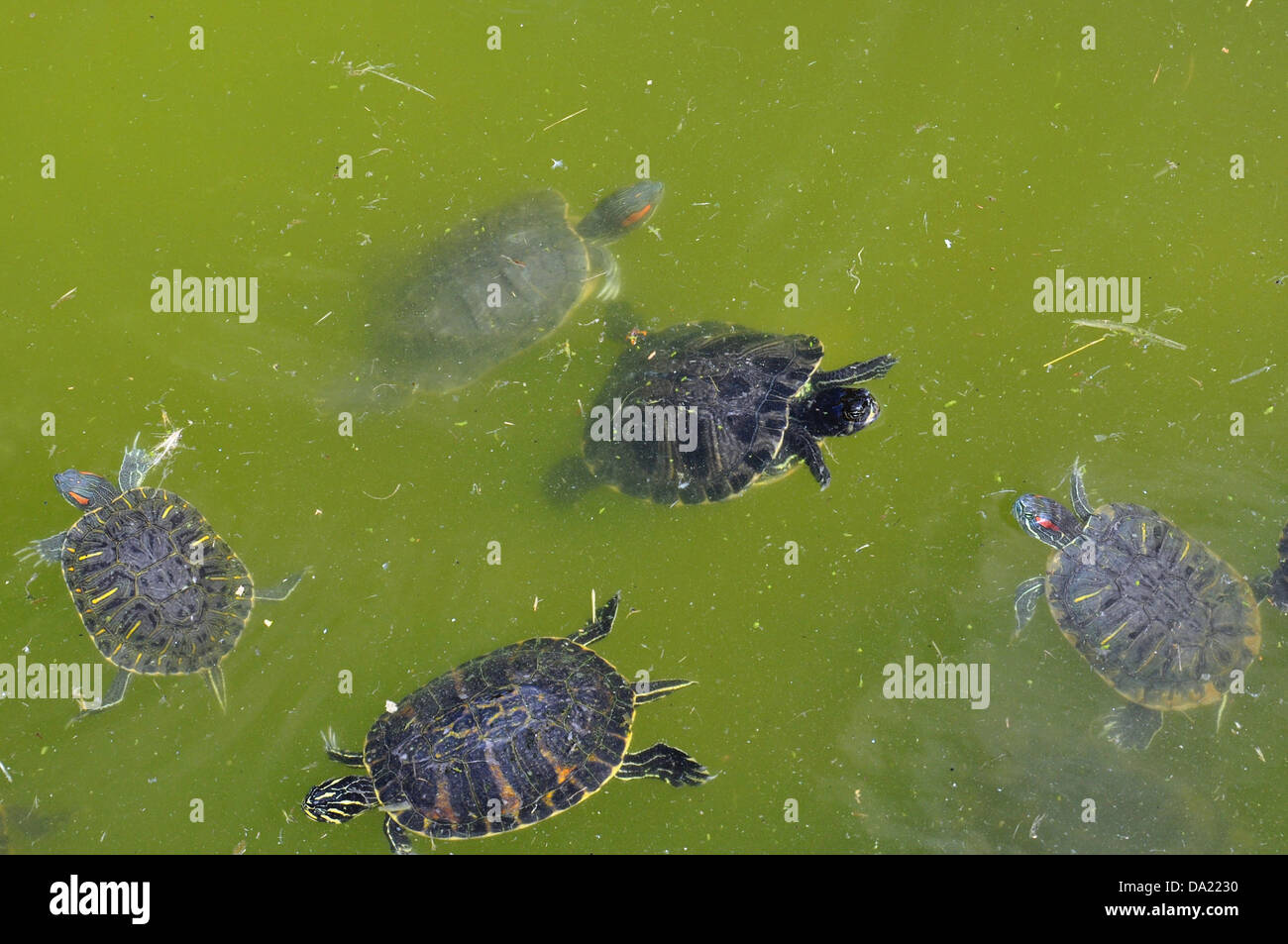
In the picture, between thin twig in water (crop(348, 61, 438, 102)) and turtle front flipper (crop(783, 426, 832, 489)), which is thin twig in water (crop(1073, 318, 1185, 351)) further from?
thin twig in water (crop(348, 61, 438, 102))

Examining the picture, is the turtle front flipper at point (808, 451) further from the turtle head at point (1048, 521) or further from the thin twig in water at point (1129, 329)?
the thin twig in water at point (1129, 329)

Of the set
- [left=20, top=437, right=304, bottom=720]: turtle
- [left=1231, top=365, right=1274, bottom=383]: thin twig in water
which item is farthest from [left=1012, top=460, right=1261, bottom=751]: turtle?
[left=20, top=437, right=304, bottom=720]: turtle

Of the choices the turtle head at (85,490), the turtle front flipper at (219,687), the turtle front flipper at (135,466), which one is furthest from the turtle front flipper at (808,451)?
the turtle head at (85,490)

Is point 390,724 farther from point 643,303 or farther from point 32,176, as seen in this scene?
point 32,176

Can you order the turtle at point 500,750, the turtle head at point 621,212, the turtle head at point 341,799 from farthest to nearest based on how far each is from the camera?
the turtle head at point 621,212, the turtle head at point 341,799, the turtle at point 500,750

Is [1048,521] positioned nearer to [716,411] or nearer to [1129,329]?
[1129,329]
